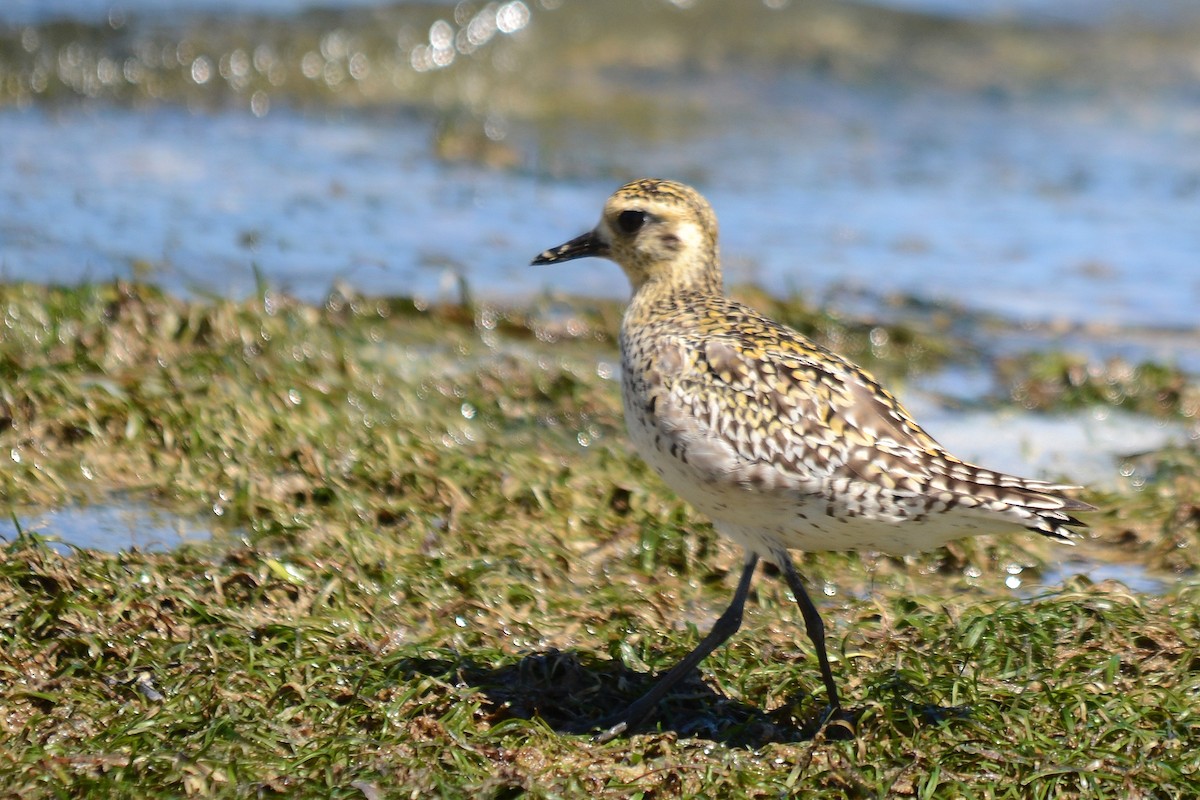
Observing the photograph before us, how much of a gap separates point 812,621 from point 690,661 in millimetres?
376

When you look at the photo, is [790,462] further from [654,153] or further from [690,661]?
[654,153]

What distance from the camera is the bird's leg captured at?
14.5 ft

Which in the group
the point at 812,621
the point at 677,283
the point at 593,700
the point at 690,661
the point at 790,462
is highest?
the point at 677,283

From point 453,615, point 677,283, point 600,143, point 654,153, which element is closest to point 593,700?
point 453,615

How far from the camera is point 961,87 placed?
16.2 m

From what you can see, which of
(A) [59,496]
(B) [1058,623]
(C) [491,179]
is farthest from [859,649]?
(C) [491,179]

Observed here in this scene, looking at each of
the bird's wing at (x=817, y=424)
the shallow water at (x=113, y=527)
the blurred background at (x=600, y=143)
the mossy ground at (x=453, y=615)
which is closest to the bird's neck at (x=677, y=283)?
the bird's wing at (x=817, y=424)

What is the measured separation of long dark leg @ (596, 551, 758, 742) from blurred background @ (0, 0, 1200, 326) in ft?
12.0

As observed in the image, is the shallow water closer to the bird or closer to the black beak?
the black beak

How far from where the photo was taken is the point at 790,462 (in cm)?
425

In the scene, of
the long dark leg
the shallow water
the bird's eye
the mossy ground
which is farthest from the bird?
the shallow water

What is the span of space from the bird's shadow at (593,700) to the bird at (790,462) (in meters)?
0.09

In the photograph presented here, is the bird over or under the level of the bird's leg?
over

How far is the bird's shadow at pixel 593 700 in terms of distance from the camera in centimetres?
444
